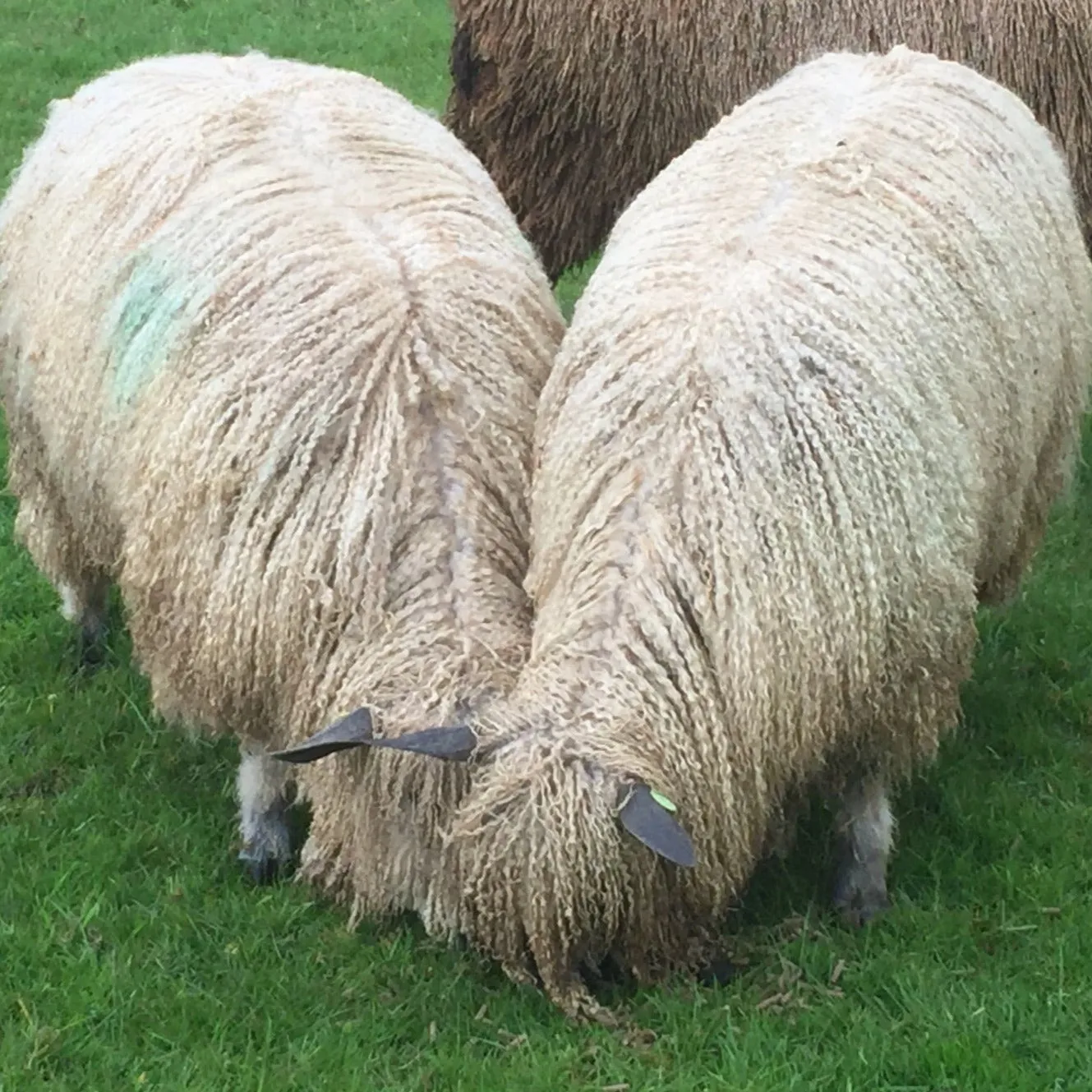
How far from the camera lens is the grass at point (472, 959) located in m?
3.11

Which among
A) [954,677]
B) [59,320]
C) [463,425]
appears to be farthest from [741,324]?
[59,320]

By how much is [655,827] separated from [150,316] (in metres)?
1.64

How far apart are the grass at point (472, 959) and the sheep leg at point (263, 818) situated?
72mm

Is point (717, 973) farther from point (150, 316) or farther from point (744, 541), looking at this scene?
point (150, 316)

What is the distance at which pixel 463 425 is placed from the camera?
11.0ft

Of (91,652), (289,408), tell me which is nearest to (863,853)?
(289,408)

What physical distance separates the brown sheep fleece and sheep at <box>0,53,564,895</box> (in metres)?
0.17

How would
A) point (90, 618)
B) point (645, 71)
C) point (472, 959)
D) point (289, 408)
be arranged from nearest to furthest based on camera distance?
1. point (472, 959)
2. point (289, 408)
3. point (90, 618)
4. point (645, 71)

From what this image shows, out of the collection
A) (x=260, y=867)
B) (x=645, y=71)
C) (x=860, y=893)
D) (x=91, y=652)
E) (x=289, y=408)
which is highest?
(x=645, y=71)

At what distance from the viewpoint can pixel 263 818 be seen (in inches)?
148

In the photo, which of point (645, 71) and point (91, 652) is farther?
point (645, 71)

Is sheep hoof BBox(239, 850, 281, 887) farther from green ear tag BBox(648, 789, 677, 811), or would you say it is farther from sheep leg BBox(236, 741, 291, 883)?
green ear tag BBox(648, 789, 677, 811)

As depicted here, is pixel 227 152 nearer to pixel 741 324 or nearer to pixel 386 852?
pixel 741 324

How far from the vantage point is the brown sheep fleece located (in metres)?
2.92
